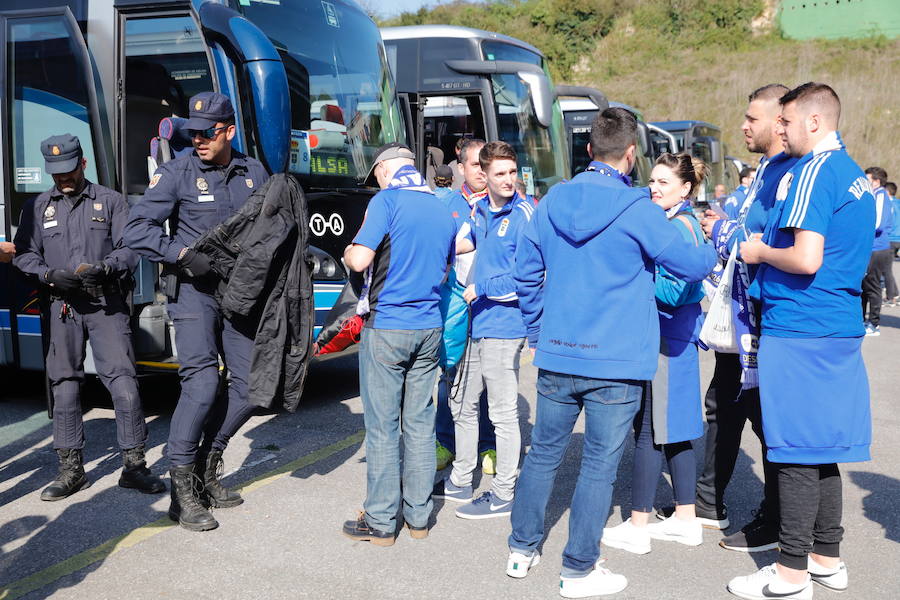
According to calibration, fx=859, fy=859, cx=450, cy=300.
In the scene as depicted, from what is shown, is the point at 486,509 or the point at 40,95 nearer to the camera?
the point at 486,509

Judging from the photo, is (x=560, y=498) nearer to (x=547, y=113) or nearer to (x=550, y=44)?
(x=547, y=113)

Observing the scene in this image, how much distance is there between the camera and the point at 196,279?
416cm

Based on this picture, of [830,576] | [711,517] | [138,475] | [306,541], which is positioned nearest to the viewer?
[830,576]

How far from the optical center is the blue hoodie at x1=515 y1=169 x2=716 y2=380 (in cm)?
324

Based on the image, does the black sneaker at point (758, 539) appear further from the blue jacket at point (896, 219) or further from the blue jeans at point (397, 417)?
the blue jacket at point (896, 219)

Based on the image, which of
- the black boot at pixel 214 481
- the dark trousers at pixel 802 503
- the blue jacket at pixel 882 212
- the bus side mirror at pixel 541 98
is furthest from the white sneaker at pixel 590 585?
the blue jacket at pixel 882 212

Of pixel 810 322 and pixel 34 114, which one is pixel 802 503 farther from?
pixel 34 114

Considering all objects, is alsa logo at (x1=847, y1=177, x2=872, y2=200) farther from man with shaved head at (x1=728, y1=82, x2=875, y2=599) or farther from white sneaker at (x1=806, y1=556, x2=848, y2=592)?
white sneaker at (x1=806, y1=556, x2=848, y2=592)

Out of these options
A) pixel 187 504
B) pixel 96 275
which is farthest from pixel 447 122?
pixel 187 504

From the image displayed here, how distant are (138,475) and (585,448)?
102 inches

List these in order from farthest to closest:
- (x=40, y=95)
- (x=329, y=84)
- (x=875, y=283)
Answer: (x=875, y=283) → (x=329, y=84) → (x=40, y=95)

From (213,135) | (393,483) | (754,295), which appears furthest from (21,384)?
(754,295)

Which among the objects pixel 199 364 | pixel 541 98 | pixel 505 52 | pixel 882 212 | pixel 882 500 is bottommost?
pixel 882 500

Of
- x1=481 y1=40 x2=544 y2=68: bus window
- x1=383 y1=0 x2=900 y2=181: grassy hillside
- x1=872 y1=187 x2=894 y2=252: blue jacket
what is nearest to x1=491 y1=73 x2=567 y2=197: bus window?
x1=481 y1=40 x2=544 y2=68: bus window
